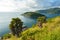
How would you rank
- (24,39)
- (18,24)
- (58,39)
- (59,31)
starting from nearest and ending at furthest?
(58,39), (59,31), (24,39), (18,24)

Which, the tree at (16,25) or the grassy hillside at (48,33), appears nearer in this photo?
the grassy hillside at (48,33)

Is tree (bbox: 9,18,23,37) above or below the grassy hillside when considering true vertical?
below

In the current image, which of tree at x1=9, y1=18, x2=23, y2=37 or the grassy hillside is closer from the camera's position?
the grassy hillside

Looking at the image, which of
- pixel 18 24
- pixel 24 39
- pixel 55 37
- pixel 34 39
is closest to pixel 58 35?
pixel 55 37

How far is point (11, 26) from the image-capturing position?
29.3 m

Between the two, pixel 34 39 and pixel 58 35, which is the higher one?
pixel 58 35

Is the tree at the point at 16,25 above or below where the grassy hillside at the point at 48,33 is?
below

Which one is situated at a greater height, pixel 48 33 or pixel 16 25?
pixel 48 33

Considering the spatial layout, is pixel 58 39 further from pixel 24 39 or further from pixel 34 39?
pixel 24 39

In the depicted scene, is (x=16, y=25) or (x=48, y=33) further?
(x=16, y=25)

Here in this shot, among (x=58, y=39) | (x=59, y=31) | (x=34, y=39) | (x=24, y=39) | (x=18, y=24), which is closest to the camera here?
(x=58, y=39)

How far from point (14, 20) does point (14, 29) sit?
1754mm

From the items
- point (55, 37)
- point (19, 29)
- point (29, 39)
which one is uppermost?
point (55, 37)

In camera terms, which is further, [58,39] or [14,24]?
[14,24]
